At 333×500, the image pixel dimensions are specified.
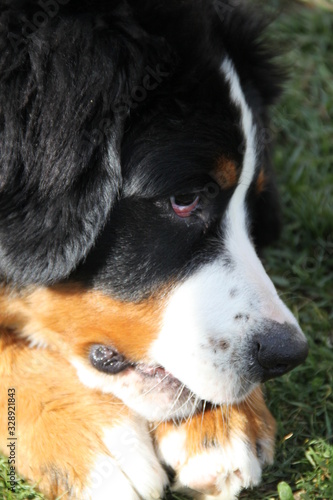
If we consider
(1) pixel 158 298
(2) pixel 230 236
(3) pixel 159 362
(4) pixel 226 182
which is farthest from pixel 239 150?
(3) pixel 159 362

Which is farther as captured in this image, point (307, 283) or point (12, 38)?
point (307, 283)

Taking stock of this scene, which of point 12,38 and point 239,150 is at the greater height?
point 12,38

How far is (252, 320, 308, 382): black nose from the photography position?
2.77 metres

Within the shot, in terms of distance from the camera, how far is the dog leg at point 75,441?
2760mm

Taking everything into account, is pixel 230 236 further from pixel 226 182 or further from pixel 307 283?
pixel 307 283

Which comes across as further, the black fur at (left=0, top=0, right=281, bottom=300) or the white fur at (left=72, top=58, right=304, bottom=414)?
the white fur at (left=72, top=58, right=304, bottom=414)

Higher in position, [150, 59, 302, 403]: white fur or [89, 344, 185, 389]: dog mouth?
[150, 59, 302, 403]: white fur

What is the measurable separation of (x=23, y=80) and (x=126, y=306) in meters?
0.80

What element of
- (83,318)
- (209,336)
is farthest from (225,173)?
(83,318)

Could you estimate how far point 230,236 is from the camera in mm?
3008

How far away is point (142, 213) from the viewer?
2.81 m

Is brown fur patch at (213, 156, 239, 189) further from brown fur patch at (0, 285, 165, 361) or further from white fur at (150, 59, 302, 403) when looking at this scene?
brown fur patch at (0, 285, 165, 361)

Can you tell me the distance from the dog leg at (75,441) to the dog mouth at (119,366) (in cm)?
10

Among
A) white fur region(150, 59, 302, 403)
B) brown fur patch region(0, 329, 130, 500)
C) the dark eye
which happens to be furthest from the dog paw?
the dark eye
